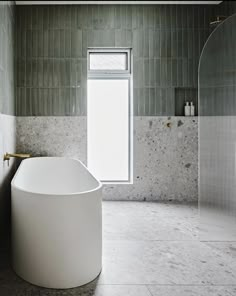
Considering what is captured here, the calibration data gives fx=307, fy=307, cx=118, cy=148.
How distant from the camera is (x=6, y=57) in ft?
11.0

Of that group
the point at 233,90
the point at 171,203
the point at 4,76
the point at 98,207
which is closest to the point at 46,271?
the point at 98,207

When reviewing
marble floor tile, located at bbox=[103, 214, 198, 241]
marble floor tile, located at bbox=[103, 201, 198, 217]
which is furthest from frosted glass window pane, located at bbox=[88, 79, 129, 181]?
marble floor tile, located at bbox=[103, 214, 198, 241]

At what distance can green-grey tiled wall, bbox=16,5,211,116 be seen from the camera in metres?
4.07

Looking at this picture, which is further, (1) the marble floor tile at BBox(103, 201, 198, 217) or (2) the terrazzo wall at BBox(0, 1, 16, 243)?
(1) the marble floor tile at BBox(103, 201, 198, 217)

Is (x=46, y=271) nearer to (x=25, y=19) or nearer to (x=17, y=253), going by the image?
(x=17, y=253)

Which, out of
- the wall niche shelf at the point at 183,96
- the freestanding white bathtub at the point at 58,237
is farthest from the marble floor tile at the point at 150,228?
the wall niche shelf at the point at 183,96

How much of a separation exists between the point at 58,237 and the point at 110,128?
265cm

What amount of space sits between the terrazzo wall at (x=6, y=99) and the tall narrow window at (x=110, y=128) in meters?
1.10

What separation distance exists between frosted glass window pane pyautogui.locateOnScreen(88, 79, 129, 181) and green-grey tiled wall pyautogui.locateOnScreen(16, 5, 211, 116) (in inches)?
9.6

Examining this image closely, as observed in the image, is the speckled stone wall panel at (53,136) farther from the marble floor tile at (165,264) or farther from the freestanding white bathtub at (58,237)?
the freestanding white bathtub at (58,237)

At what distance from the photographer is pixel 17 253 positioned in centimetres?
207

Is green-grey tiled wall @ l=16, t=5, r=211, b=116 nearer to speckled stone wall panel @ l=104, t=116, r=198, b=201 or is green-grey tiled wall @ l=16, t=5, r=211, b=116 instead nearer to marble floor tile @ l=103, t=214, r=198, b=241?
speckled stone wall panel @ l=104, t=116, r=198, b=201

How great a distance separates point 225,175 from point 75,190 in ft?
5.55

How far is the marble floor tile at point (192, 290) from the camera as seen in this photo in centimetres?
A: 182
